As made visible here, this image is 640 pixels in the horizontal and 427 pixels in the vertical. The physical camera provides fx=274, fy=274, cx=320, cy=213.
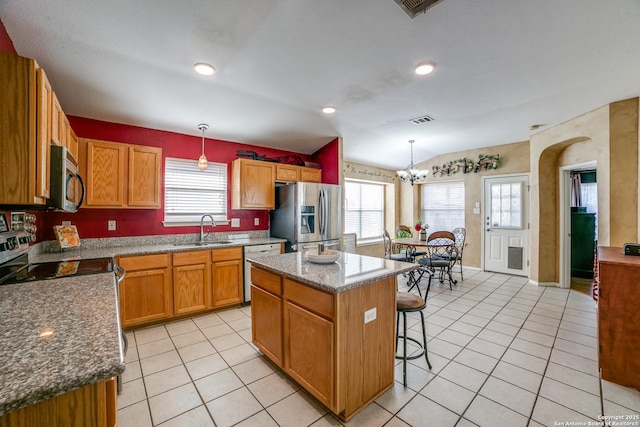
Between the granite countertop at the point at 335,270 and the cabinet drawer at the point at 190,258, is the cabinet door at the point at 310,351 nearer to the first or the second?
the granite countertop at the point at 335,270

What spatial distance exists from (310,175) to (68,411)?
416 centimetres

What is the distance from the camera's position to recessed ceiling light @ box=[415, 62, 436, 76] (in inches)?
100.0

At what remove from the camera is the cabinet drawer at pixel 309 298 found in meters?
1.66

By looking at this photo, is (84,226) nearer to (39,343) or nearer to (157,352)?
(157,352)

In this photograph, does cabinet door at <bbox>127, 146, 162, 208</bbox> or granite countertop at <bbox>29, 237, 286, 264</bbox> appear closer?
granite countertop at <bbox>29, 237, 286, 264</bbox>

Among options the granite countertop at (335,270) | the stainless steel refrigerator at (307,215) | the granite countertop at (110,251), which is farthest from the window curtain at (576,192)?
the granite countertop at (110,251)

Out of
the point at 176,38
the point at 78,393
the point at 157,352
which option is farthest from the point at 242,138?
the point at 78,393

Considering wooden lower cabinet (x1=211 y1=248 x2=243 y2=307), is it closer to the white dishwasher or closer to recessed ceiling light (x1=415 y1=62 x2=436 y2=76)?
the white dishwasher

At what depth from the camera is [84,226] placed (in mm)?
3160

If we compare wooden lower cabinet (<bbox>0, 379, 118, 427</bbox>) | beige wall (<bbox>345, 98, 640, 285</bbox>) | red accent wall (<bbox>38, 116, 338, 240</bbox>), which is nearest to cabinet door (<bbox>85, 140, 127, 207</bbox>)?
red accent wall (<bbox>38, 116, 338, 240</bbox>)

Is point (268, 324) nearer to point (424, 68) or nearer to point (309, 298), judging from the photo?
point (309, 298)

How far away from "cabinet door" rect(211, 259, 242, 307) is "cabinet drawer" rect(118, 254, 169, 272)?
1.82 feet

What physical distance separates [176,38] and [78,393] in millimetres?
2339

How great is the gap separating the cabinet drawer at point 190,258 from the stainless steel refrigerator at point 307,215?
119 cm
